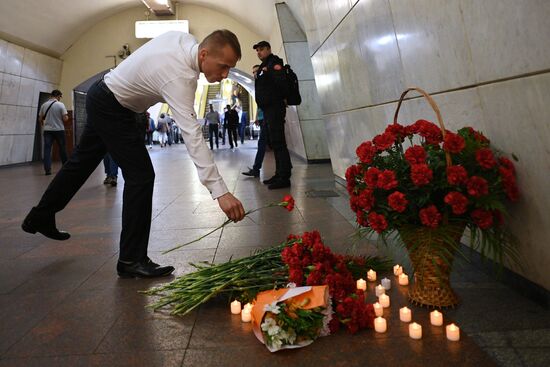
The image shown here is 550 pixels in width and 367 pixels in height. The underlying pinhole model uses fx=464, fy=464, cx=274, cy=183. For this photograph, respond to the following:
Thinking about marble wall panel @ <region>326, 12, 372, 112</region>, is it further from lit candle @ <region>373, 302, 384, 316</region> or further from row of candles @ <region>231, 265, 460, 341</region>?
lit candle @ <region>373, 302, 384, 316</region>

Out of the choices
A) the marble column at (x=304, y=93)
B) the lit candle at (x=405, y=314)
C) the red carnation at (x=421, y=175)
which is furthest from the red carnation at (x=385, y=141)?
the marble column at (x=304, y=93)

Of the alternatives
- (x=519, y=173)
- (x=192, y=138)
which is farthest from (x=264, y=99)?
(x=519, y=173)

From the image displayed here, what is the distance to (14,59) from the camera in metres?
14.3

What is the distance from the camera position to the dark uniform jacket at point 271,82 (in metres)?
6.64

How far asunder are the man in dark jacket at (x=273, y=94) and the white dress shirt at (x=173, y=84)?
3.79 meters

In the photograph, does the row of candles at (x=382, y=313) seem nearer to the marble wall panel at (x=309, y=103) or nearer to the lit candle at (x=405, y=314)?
the lit candle at (x=405, y=314)

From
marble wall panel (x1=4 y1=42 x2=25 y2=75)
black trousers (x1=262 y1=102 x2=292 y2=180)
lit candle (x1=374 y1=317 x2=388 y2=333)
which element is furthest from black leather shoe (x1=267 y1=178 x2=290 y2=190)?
marble wall panel (x1=4 y1=42 x2=25 y2=75)

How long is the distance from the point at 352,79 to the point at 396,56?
1803 mm

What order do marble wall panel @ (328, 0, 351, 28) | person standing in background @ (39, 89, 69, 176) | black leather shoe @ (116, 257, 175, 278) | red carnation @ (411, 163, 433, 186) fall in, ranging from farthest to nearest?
person standing in background @ (39, 89, 69, 176), marble wall panel @ (328, 0, 351, 28), black leather shoe @ (116, 257, 175, 278), red carnation @ (411, 163, 433, 186)

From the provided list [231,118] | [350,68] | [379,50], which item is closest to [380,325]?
[379,50]

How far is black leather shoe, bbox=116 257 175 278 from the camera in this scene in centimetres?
298

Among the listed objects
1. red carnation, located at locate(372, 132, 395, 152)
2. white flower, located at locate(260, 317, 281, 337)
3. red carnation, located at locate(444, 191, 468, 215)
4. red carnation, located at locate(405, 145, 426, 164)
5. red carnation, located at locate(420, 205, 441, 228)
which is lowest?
white flower, located at locate(260, 317, 281, 337)

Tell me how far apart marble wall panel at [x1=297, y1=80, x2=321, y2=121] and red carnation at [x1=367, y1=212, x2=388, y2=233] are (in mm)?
8983

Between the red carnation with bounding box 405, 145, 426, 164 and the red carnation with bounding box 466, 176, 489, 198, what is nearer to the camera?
the red carnation with bounding box 466, 176, 489, 198
